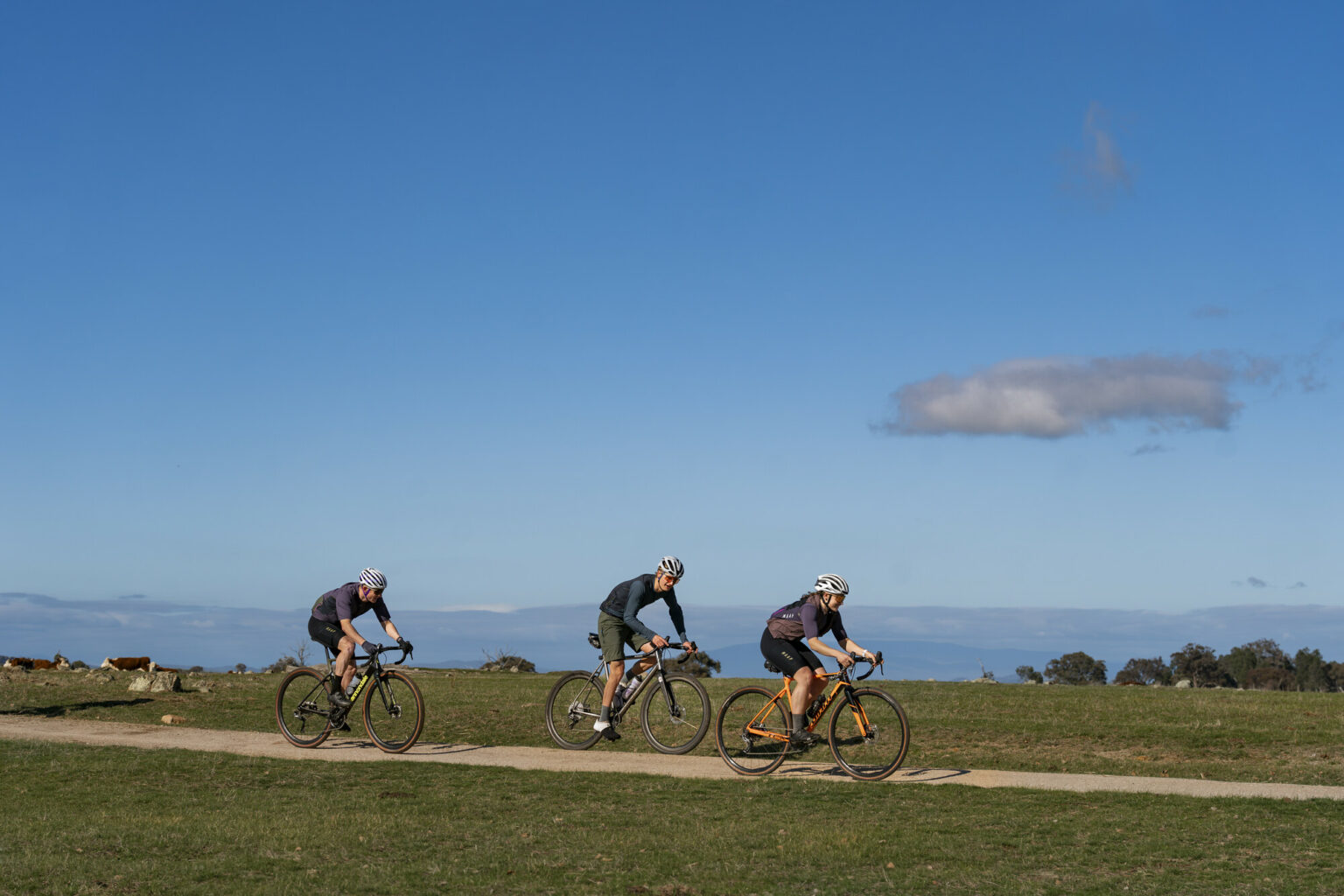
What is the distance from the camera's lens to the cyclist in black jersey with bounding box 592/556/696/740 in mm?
15094

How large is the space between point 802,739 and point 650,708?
2.53 meters

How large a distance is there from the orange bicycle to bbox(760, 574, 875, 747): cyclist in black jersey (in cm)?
12

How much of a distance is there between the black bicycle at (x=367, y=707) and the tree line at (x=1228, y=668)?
38.3 m

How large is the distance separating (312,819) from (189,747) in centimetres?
631

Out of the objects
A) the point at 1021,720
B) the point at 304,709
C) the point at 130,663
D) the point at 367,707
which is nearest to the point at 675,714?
the point at 367,707

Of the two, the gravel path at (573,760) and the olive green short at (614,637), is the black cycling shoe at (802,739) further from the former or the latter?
the olive green short at (614,637)

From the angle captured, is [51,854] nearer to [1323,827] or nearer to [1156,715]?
[1323,827]

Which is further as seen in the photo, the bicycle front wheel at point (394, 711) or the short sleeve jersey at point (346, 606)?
the short sleeve jersey at point (346, 606)

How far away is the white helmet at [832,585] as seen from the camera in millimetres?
13328

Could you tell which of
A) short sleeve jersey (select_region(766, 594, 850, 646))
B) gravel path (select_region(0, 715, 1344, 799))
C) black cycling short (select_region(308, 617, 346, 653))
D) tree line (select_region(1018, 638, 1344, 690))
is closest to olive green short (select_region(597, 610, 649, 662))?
gravel path (select_region(0, 715, 1344, 799))

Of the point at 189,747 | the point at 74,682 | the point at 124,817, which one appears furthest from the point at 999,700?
the point at 74,682

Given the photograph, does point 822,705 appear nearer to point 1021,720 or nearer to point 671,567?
point 671,567

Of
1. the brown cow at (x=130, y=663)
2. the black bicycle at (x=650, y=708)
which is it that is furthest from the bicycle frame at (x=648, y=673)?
the brown cow at (x=130, y=663)

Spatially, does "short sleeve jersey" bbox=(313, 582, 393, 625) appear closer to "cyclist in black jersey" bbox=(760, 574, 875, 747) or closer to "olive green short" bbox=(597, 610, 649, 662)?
"olive green short" bbox=(597, 610, 649, 662)
